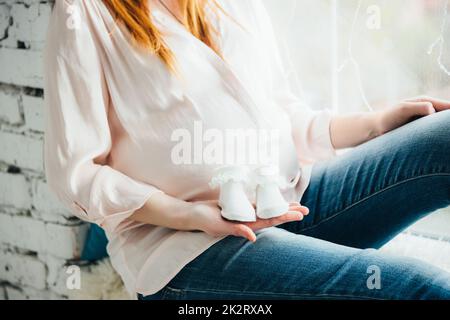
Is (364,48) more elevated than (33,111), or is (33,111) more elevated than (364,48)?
(364,48)

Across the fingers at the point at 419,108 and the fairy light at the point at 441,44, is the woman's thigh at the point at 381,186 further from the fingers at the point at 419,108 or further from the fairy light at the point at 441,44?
the fairy light at the point at 441,44

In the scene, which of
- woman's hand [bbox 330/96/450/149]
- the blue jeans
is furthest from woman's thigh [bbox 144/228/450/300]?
woman's hand [bbox 330/96/450/149]

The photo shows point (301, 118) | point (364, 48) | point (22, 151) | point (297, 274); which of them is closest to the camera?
point (297, 274)

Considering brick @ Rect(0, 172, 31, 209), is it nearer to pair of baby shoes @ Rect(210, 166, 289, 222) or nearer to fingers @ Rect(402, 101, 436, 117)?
pair of baby shoes @ Rect(210, 166, 289, 222)

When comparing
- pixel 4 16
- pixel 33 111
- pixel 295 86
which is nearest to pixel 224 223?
pixel 295 86

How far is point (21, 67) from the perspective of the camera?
4.12 feet

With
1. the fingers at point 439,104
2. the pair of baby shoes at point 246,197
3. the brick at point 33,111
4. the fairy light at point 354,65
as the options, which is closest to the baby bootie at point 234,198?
the pair of baby shoes at point 246,197

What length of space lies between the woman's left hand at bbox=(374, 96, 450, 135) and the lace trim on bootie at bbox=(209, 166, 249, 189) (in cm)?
25

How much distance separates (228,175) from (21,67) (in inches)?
24.0

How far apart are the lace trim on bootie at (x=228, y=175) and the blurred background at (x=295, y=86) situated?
1.35 feet

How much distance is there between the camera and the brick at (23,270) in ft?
4.45

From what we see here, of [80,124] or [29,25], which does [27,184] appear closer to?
[29,25]

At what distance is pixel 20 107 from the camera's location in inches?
50.0
